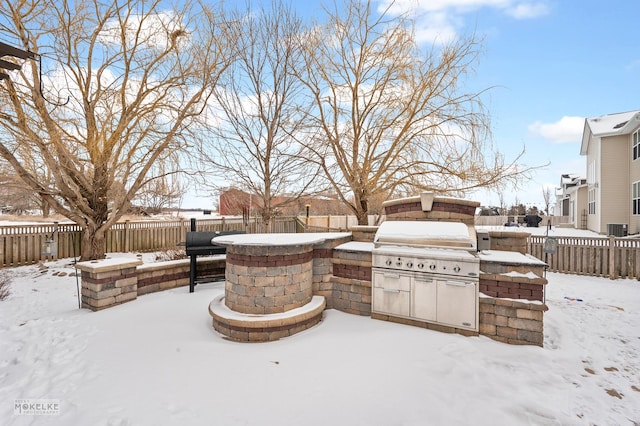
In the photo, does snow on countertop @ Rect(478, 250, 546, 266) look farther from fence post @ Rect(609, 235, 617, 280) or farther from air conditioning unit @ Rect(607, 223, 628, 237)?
air conditioning unit @ Rect(607, 223, 628, 237)

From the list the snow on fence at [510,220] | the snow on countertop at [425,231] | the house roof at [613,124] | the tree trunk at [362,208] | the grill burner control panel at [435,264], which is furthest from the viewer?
the snow on fence at [510,220]

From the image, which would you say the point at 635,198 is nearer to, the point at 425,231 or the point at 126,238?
the point at 425,231

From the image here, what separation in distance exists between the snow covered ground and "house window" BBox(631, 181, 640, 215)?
518 inches

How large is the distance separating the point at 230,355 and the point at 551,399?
3.37 metres

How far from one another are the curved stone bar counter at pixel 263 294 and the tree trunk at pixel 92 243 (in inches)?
282

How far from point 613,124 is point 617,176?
125 inches

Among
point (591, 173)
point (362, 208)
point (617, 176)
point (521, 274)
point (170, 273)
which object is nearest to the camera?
point (521, 274)

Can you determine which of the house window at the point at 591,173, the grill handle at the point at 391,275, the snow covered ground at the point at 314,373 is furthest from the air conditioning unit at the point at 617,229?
the grill handle at the point at 391,275

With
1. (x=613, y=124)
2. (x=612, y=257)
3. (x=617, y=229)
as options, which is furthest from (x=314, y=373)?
(x=613, y=124)

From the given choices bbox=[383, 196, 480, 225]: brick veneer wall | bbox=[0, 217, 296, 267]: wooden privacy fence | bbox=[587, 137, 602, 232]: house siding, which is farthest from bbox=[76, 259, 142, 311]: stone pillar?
bbox=[587, 137, 602, 232]: house siding

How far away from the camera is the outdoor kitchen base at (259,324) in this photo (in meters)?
3.90

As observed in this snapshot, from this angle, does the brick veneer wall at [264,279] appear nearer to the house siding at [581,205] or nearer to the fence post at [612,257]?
the fence post at [612,257]

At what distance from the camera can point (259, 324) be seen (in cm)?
387

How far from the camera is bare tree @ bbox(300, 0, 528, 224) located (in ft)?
25.4
